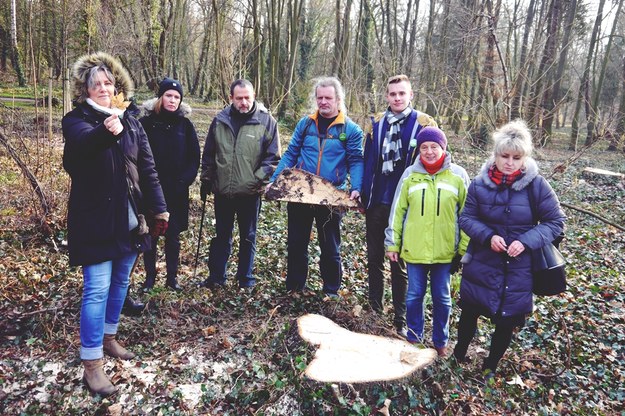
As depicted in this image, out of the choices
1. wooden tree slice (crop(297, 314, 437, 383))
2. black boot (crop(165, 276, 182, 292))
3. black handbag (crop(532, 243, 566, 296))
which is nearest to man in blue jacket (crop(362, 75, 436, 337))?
wooden tree slice (crop(297, 314, 437, 383))

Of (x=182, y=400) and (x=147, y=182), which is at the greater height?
(x=147, y=182)

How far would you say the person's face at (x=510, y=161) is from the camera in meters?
3.11

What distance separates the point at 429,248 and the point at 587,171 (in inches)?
497

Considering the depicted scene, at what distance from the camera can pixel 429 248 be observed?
3.44m

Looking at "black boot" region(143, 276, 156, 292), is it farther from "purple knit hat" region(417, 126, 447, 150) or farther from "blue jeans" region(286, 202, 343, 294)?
"purple knit hat" region(417, 126, 447, 150)

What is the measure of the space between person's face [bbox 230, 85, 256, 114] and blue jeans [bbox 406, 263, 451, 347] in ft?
7.12

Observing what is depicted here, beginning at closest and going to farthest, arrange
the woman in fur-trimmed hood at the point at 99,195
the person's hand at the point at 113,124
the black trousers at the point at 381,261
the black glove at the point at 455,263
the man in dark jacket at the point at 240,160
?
the person's hand at the point at 113,124
the woman in fur-trimmed hood at the point at 99,195
the black glove at the point at 455,263
the black trousers at the point at 381,261
the man in dark jacket at the point at 240,160

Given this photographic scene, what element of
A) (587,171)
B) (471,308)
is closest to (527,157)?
(471,308)

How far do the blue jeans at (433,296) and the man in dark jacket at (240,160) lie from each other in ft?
5.73

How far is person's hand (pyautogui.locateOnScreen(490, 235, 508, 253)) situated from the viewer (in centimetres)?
310

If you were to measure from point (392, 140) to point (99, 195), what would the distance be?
235 centimetres

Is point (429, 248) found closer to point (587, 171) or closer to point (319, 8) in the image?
point (587, 171)

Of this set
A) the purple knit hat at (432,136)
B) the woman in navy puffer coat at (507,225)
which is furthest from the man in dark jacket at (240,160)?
the woman in navy puffer coat at (507,225)

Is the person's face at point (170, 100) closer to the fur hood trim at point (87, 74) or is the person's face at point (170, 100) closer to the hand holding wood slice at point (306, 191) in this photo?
the fur hood trim at point (87, 74)
